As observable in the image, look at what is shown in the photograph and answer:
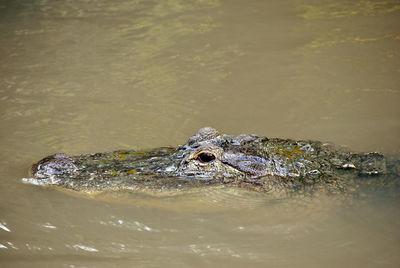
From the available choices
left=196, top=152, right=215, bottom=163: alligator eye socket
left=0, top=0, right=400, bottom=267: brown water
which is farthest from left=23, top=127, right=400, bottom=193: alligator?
left=0, top=0, right=400, bottom=267: brown water

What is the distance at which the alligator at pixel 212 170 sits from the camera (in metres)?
4.14

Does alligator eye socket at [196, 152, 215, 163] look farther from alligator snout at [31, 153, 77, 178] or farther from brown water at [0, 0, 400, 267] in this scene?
alligator snout at [31, 153, 77, 178]

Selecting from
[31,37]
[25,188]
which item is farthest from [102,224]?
[31,37]

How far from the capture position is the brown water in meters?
3.92

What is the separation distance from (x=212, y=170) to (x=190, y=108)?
2154 millimetres

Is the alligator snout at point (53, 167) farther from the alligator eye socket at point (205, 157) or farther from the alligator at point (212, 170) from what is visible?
the alligator eye socket at point (205, 157)

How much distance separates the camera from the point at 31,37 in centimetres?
830

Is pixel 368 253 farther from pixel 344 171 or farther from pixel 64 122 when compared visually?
pixel 64 122

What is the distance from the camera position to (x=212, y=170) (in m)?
4.26

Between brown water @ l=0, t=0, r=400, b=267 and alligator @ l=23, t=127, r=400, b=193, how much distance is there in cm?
16

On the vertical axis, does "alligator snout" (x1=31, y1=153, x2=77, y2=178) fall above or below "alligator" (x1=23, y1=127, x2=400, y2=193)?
above

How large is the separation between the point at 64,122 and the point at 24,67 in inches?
82.1

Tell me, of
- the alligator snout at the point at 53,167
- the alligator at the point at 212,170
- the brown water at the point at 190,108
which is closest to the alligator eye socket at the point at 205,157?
the alligator at the point at 212,170

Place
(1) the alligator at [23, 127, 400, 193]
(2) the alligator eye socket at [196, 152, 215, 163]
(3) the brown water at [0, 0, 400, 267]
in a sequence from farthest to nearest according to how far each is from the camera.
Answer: (2) the alligator eye socket at [196, 152, 215, 163] → (1) the alligator at [23, 127, 400, 193] → (3) the brown water at [0, 0, 400, 267]
